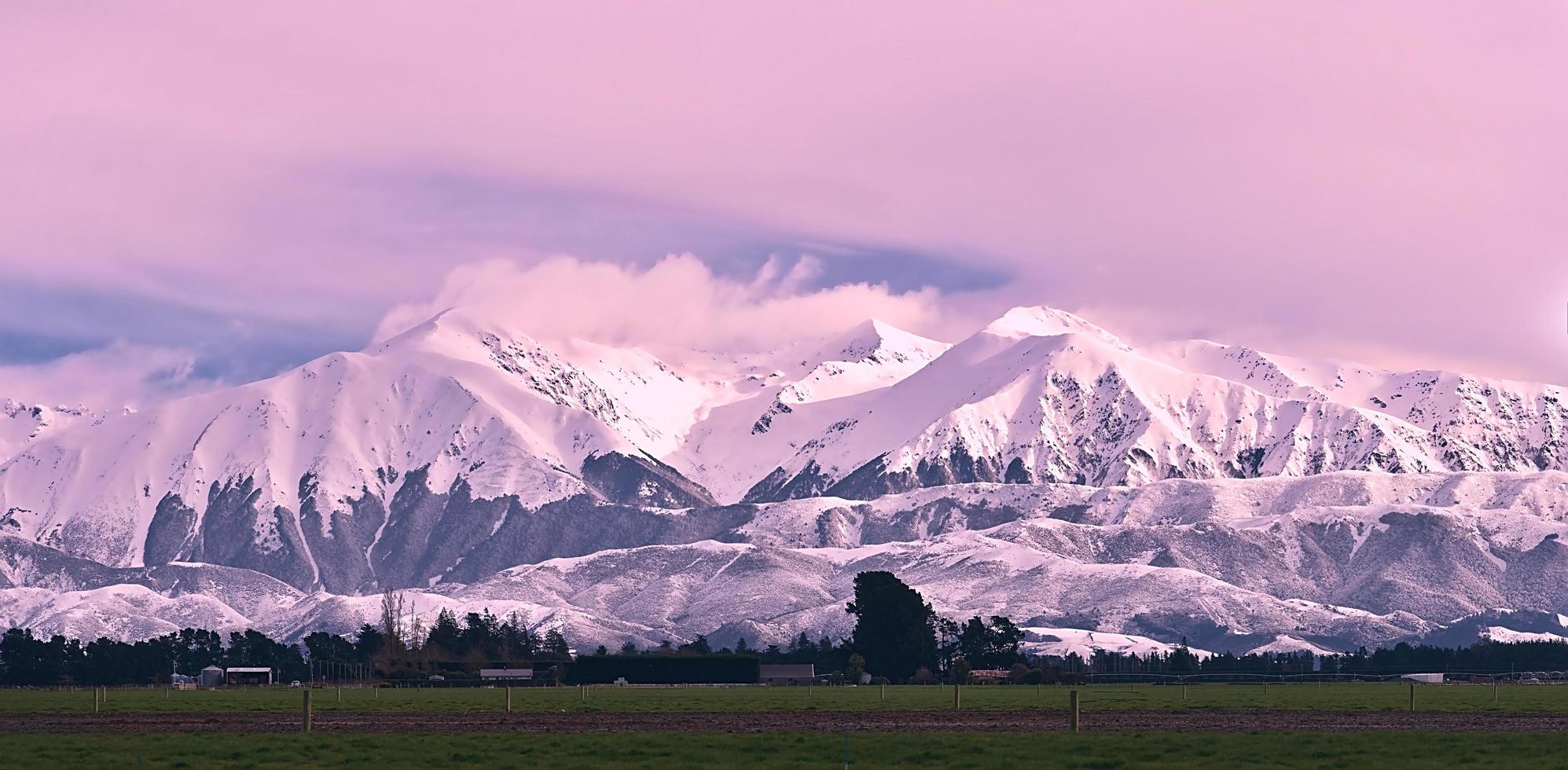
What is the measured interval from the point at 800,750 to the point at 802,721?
28298 mm

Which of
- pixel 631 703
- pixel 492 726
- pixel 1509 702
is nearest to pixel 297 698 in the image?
pixel 631 703

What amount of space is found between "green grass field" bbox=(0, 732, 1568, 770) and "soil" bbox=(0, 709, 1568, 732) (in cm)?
697

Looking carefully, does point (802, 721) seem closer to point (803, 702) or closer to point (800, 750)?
point (800, 750)

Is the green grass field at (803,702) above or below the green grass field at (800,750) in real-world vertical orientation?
below

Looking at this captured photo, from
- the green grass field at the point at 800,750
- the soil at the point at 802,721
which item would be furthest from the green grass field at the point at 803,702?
the green grass field at the point at 800,750

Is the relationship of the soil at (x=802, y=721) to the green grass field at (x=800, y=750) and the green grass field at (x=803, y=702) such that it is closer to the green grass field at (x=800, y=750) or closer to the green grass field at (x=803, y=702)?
the green grass field at (x=800, y=750)

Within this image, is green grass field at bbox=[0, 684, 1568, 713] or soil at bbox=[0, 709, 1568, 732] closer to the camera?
soil at bbox=[0, 709, 1568, 732]

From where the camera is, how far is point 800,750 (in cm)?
8394

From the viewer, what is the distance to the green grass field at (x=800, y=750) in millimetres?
78562

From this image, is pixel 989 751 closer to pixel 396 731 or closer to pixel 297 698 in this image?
pixel 396 731

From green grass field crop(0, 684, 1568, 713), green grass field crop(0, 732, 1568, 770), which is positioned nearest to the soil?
green grass field crop(0, 732, 1568, 770)

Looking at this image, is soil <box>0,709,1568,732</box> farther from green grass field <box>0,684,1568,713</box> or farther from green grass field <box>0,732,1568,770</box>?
green grass field <box>0,684,1568,713</box>

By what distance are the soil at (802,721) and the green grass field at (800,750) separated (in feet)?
22.9

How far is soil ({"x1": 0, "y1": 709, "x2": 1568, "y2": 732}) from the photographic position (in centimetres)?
10294
